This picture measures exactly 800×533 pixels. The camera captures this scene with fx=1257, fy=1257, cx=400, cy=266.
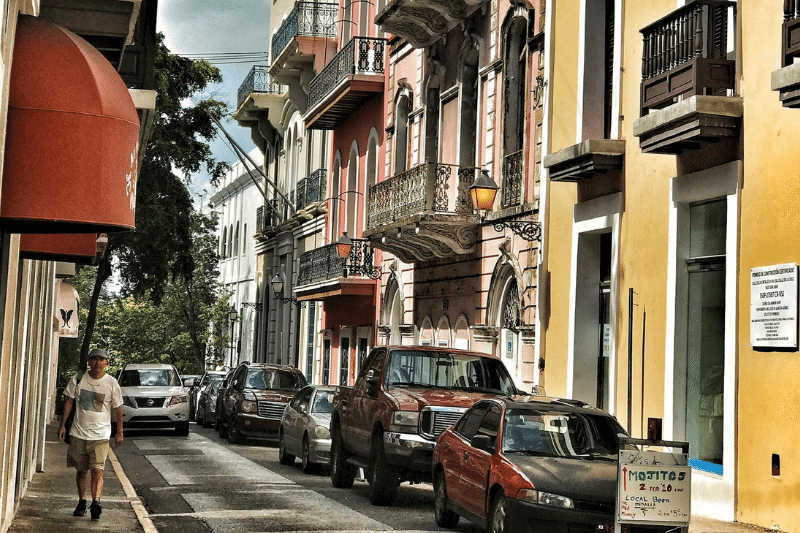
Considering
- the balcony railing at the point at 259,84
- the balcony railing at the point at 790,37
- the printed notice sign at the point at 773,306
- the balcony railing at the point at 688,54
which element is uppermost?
the balcony railing at the point at 259,84

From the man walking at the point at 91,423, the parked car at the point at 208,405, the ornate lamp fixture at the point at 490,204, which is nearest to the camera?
the man walking at the point at 91,423

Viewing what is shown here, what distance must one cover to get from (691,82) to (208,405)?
77.0 feet

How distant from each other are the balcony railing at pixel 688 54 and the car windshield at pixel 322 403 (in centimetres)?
806

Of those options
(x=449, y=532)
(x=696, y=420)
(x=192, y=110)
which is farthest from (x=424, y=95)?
(x=449, y=532)

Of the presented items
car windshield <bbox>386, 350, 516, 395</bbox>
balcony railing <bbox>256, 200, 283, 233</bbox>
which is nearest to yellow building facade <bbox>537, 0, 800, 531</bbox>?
car windshield <bbox>386, 350, 516, 395</bbox>

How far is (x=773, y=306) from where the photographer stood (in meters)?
13.4

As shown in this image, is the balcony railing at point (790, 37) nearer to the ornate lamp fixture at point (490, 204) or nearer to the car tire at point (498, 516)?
the car tire at point (498, 516)

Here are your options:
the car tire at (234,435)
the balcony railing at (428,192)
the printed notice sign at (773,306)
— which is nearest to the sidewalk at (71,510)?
the printed notice sign at (773,306)

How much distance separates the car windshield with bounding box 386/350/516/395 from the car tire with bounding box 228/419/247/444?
37.4 ft

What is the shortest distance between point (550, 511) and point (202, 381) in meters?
30.8

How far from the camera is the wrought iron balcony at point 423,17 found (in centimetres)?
2544

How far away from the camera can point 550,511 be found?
11227 mm

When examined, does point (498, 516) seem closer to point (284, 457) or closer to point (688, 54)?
point (688, 54)

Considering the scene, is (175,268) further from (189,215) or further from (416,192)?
(416,192)
